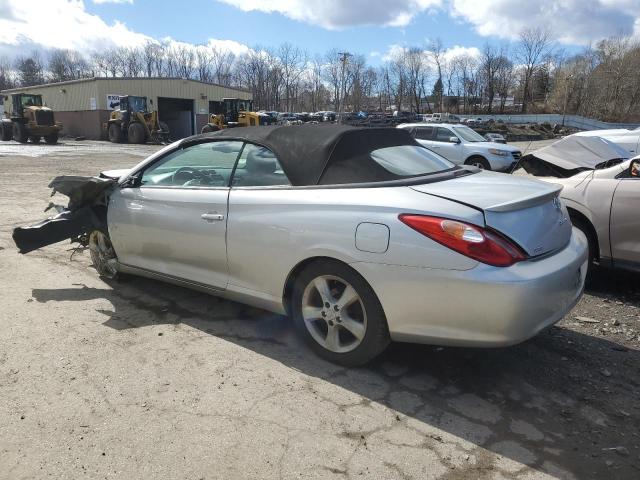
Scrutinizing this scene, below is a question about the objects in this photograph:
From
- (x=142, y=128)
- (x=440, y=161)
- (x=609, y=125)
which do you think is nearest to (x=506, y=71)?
(x=609, y=125)

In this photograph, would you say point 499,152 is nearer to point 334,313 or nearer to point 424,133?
point 424,133

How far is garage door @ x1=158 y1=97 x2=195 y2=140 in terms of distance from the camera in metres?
42.6

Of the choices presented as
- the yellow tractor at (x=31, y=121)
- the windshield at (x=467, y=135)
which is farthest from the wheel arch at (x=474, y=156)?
the yellow tractor at (x=31, y=121)

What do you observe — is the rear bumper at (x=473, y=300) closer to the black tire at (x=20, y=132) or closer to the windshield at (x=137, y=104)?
the windshield at (x=137, y=104)

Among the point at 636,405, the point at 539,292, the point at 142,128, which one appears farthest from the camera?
the point at 142,128

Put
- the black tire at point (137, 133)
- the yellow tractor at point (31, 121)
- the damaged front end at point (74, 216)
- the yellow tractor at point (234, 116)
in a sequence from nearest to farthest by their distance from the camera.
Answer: the damaged front end at point (74, 216), the black tire at point (137, 133), the yellow tractor at point (31, 121), the yellow tractor at point (234, 116)

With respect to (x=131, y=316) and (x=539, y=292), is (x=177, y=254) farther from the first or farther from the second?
(x=539, y=292)

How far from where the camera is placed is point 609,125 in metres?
61.4

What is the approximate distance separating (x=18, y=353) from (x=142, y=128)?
29.5m

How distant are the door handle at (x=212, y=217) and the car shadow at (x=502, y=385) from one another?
2.76 ft

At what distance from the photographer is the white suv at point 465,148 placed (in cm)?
1452

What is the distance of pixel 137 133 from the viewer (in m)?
30.9

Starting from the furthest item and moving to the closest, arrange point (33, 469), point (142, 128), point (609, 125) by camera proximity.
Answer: point (609, 125) < point (142, 128) < point (33, 469)

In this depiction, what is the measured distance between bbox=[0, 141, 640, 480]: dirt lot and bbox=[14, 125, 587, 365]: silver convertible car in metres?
0.35
